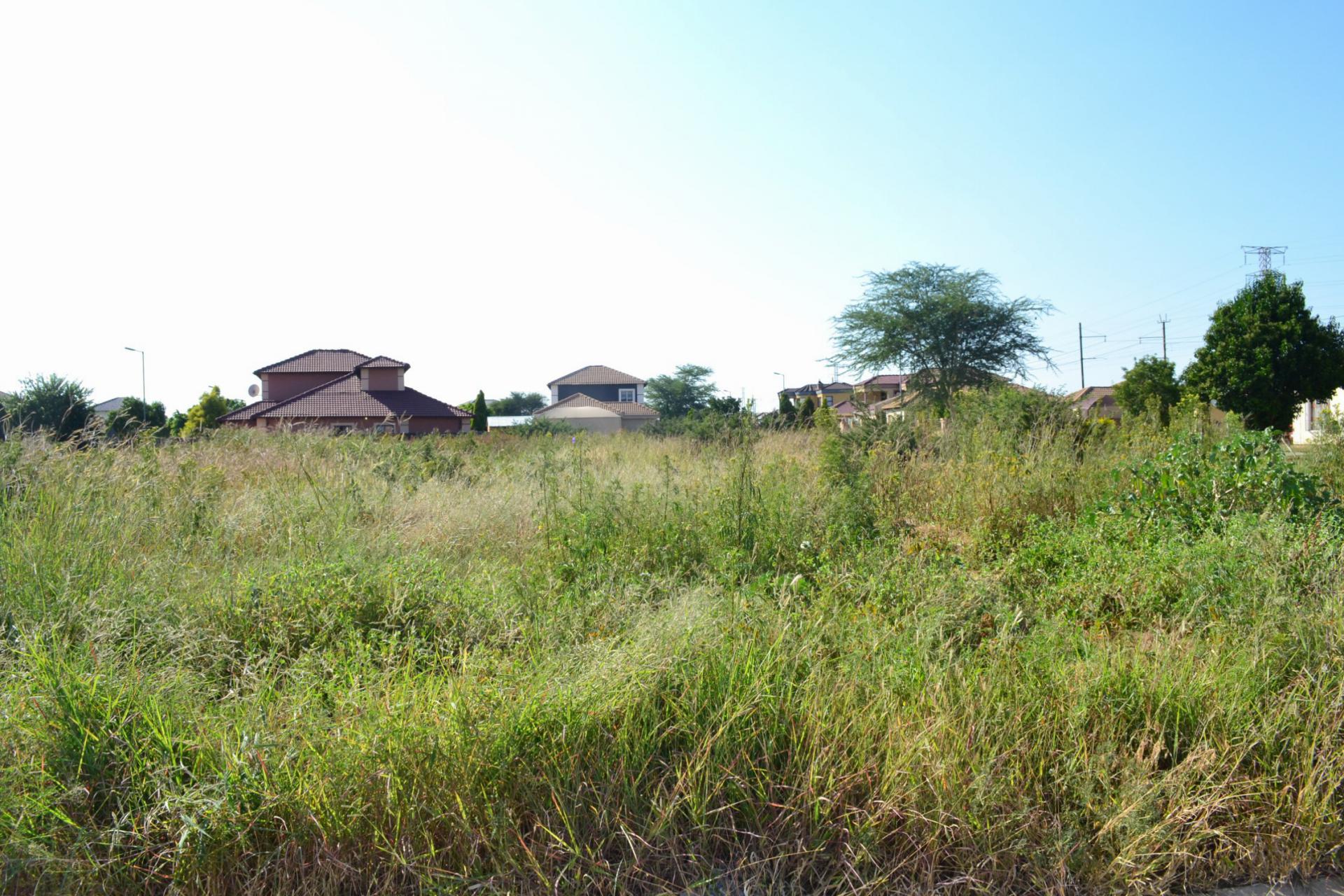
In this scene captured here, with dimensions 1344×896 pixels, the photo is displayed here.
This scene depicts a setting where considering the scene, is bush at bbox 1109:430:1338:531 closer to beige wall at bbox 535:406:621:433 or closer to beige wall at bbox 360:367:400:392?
beige wall at bbox 360:367:400:392

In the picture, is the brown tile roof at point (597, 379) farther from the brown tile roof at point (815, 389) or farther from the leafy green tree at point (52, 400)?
the leafy green tree at point (52, 400)

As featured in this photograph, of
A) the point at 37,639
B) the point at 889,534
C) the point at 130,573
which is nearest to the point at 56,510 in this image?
the point at 130,573

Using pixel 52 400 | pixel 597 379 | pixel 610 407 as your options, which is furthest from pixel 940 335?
pixel 597 379

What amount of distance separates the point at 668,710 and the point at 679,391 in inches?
2634

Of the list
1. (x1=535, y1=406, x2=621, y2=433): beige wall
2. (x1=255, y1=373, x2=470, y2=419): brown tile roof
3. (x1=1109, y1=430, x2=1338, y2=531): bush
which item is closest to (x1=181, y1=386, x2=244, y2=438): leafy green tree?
(x1=255, y1=373, x2=470, y2=419): brown tile roof

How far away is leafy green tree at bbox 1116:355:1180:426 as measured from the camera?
29344 millimetres

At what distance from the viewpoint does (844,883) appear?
236 cm

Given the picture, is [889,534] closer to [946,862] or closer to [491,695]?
[946,862]

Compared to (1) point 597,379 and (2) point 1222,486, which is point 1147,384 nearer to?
(2) point 1222,486

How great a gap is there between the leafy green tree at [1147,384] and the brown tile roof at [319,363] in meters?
34.5

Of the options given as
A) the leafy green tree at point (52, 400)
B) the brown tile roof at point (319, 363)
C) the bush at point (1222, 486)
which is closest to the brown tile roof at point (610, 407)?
the brown tile roof at point (319, 363)

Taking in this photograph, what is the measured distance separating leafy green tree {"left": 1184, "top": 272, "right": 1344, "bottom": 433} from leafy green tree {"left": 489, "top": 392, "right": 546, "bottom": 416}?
60.5 metres

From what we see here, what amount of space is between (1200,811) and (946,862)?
0.79 metres

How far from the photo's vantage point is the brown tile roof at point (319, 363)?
43.8 meters
